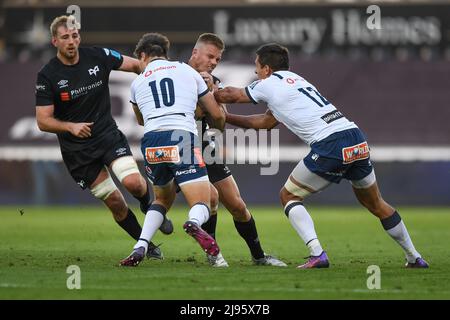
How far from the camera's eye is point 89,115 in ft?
33.3

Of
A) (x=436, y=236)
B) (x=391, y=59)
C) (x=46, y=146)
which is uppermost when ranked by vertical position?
(x=391, y=59)

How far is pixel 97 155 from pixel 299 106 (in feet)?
A: 7.48

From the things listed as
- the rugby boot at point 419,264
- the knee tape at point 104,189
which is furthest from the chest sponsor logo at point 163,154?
the rugby boot at point 419,264

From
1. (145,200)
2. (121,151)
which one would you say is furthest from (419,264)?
(121,151)

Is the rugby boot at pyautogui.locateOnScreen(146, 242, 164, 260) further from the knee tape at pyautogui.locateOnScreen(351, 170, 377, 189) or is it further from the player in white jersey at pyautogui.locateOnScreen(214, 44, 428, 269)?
the knee tape at pyautogui.locateOnScreen(351, 170, 377, 189)

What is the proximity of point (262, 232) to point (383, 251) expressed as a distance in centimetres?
345

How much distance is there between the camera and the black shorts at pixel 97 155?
32.9ft

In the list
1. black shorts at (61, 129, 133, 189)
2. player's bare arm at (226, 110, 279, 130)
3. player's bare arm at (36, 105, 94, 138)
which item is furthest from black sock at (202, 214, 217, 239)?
player's bare arm at (36, 105, 94, 138)

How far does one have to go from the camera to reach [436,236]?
1356 centimetres
